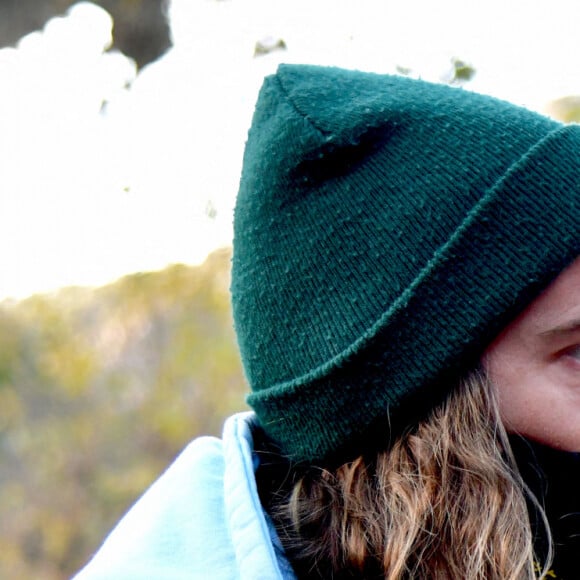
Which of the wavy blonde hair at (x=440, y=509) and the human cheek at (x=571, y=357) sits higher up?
the human cheek at (x=571, y=357)

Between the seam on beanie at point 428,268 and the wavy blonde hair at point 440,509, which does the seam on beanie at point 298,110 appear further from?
the wavy blonde hair at point 440,509

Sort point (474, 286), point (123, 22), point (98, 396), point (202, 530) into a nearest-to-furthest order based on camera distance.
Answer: point (474, 286) → point (202, 530) → point (123, 22) → point (98, 396)

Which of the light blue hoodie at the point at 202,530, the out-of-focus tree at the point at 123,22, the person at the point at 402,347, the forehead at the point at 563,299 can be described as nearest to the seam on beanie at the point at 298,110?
the person at the point at 402,347

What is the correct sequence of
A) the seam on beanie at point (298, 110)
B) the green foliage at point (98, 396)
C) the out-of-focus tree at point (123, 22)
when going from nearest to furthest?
the seam on beanie at point (298, 110) → the out-of-focus tree at point (123, 22) → the green foliage at point (98, 396)

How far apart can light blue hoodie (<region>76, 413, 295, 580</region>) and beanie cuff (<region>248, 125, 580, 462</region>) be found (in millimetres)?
285

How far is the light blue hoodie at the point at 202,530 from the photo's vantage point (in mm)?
1486

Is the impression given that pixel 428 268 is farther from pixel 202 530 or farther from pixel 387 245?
pixel 202 530

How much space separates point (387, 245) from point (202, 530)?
632 millimetres

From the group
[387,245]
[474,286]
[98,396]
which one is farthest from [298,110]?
[98,396]

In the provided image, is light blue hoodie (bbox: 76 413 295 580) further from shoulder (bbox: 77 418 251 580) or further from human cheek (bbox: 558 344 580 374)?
human cheek (bbox: 558 344 580 374)

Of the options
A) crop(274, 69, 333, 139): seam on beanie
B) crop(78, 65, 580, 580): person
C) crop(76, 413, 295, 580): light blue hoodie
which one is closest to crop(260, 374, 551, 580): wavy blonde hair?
crop(78, 65, 580, 580): person

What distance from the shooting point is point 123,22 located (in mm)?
3312

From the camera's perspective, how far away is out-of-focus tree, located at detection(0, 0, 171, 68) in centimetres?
304

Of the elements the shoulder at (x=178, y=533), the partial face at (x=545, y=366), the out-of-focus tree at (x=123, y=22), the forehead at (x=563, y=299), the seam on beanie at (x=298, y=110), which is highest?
the out-of-focus tree at (x=123, y=22)
